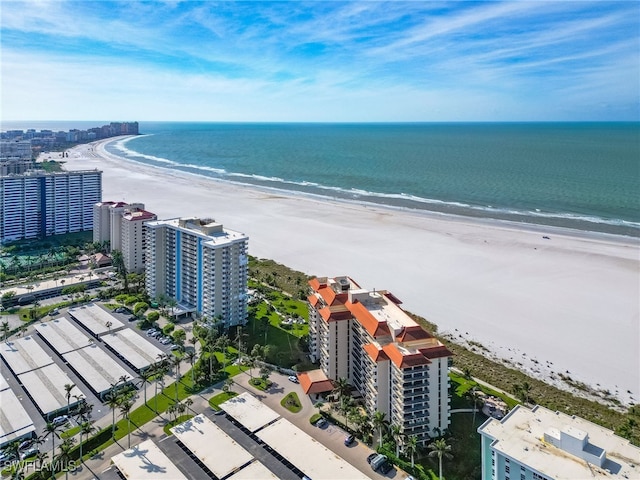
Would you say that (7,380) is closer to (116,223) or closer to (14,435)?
(14,435)

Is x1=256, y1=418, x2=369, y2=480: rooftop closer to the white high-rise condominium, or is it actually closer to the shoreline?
the white high-rise condominium

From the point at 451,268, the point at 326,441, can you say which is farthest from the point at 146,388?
the point at 451,268

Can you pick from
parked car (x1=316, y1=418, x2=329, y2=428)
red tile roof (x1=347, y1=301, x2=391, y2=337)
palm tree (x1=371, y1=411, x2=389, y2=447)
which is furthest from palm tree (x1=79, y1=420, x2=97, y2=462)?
red tile roof (x1=347, y1=301, x2=391, y2=337)

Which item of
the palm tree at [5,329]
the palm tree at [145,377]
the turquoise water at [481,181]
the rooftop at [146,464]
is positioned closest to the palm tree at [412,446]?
the rooftop at [146,464]

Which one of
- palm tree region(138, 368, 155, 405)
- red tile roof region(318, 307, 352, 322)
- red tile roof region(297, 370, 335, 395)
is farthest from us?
red tile roof region(318, 307, 352, 322)

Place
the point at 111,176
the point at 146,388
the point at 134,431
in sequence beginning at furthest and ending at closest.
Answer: the point at 111,176 → the point at 146,388 → the point at 134,431

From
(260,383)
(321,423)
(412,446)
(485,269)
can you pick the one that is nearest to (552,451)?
(412,446)
